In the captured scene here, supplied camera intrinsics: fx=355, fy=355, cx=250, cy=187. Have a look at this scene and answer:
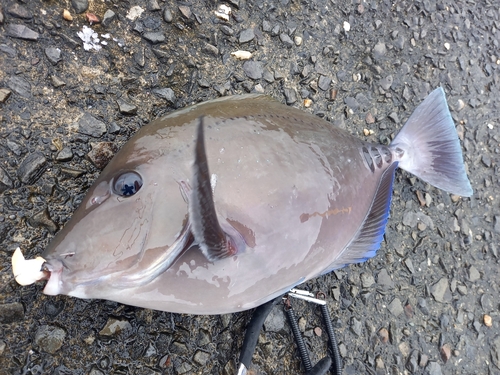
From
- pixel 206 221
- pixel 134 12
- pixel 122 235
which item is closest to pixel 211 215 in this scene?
pixel 206 221

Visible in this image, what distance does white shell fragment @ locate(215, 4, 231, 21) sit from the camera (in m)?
2.01

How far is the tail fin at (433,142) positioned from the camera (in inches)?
79.9

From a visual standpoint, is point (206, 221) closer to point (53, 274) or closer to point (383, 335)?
point (53, 274)

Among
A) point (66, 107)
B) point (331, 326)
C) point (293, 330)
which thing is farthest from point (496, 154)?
point (66, 107)

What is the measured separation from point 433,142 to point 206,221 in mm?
1528

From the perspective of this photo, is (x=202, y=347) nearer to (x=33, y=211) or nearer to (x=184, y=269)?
(x=184, y=269)

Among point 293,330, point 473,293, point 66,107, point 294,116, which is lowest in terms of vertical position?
point 473,293

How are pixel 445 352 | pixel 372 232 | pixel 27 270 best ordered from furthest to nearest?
1. pixel 445 352
2. pixel 372 232
3. pixel 27 270

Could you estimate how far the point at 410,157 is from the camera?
203cm

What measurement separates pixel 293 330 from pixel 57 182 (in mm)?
1357

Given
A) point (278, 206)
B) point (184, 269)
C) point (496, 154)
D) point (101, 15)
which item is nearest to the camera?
point (184, 269)

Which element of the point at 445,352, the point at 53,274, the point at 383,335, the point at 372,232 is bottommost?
the point at 445,352

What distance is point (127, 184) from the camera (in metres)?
1.24

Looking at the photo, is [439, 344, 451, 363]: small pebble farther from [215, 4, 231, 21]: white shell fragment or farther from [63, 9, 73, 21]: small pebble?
[63, 9, 73, 21]: small pebble
